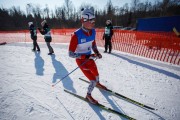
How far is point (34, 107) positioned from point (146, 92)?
328 centimetres

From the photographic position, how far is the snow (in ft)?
10.5

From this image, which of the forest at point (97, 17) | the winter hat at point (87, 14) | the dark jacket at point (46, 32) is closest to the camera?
the winter hat at point (87, 14)

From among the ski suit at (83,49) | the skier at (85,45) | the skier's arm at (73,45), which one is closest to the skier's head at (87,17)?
the skier at (85,45)

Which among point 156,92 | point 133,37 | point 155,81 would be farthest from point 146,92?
point 133,37

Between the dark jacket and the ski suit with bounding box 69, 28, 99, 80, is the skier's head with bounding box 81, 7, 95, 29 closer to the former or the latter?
the ski suit with bounding box 69, 28, 99, 80

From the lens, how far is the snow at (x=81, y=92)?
3.19 meters

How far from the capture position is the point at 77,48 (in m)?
3.39

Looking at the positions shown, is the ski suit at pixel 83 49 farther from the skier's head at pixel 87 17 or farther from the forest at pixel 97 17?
the forest at pixel 97 17

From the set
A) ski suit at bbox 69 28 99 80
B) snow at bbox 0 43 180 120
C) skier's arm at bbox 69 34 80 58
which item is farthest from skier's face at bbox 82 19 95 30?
snow at bbox 0 43 180 120

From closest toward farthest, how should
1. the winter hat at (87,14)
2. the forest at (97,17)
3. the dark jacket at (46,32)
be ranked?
the winter hat at (87,14) → the dark jacket at (46,32) → the forest at (97,17)

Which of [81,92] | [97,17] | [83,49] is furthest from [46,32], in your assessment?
[97,17]

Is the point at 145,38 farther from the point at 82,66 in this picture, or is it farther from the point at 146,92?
the point at 82,66

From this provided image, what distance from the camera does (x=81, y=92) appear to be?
4.17m

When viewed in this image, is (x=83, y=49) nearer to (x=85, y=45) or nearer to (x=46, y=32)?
(x=85, y=45)
